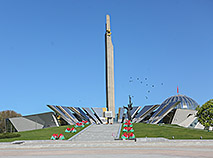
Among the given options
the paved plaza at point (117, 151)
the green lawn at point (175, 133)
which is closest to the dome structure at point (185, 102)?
the green lawn at point (175, 133)

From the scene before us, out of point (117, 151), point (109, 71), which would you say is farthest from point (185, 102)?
point (117, 151)

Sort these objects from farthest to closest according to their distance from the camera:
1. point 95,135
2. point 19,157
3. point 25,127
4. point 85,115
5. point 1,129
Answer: point 1,129 < point 25,127 < point 85,115 < point 95,135 < point 19,157

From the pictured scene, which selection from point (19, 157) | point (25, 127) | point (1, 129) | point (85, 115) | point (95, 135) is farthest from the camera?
point (1, 129)

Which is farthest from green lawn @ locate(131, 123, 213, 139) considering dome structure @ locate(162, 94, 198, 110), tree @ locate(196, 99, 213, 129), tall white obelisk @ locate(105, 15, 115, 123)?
dome structure @ locate(162, 94, 198, 110)

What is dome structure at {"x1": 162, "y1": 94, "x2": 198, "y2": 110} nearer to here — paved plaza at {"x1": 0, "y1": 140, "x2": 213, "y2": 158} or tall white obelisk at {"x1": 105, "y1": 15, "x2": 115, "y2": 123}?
tall white obelisk at {"x1": 105, "y1": 15, "x2": 115, "y2": 123}

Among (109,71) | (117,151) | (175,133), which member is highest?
(109,71)

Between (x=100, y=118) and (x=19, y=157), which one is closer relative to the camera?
(x=19, y=157)

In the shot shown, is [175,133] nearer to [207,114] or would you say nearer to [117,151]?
[117,151]

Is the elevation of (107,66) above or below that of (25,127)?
above

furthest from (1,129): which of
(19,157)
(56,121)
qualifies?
(19,157)

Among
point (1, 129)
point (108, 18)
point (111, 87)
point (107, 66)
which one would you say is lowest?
point (1, 129)

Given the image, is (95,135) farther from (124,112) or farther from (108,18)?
(108,18)

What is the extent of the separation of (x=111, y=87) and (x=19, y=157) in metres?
31.8

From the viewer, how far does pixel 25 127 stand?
42469 millimetres
